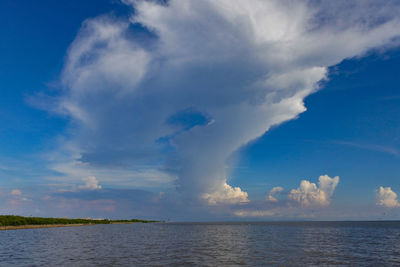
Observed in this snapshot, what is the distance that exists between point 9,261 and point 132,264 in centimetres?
2369

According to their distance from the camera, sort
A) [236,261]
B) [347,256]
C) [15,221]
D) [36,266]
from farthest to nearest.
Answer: [15,221], [347,256], [236,261], [36,266]

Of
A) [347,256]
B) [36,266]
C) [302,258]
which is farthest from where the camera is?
[347,256]

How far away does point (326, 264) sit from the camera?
152ft

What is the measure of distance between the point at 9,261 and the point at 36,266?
9.59 meters

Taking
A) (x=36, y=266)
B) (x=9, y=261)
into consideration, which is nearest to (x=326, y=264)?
(x=36, y=266)

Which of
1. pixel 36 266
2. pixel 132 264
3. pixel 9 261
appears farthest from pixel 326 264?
pixel 9 261

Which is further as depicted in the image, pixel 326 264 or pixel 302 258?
pixel 302 258

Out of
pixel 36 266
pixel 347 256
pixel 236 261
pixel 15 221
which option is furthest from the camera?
pixel 15 221

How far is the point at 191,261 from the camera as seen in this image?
48.5 metres

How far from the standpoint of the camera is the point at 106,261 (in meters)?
49.3

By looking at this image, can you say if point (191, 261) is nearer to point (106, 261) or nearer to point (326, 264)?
point (106, 261)

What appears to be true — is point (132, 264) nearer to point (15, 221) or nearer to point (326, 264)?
point (326, 264)

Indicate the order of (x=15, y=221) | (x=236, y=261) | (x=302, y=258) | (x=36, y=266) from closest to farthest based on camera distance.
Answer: (x=36, y=266)
(x=236, y=261)
(x=302, y=258)
(x=15, y=221)

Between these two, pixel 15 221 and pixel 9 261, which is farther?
pixel 15 221
